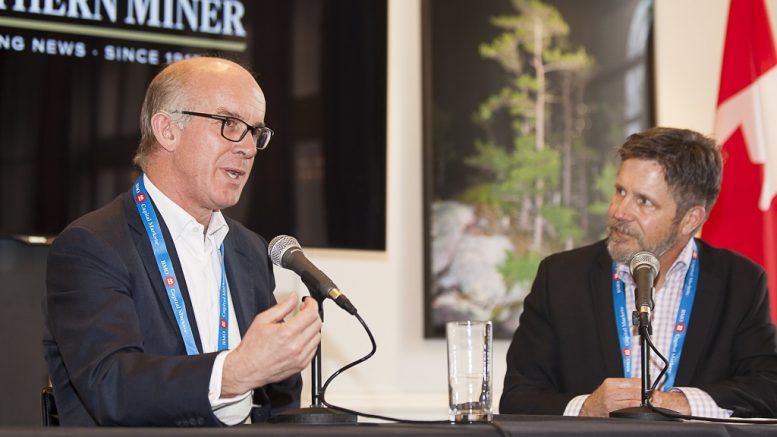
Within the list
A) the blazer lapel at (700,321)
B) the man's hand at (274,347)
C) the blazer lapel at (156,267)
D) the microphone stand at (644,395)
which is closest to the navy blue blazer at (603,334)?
the blazer lapel at (700,321)

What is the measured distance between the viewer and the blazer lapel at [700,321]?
321 cm

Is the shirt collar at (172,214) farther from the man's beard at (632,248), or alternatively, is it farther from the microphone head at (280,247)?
the man's beard at (632,248)

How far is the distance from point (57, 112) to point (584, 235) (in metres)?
2.47

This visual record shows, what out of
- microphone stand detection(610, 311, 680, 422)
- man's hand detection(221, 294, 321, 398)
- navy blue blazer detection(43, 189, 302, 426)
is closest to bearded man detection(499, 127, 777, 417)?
microphone stand detection(610, 311, 680, 422)

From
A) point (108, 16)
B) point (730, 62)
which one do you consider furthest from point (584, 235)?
point (108, 16)

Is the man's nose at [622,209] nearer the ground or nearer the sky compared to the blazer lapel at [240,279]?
nearer the sky

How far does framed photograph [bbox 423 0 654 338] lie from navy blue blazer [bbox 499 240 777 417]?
119cm

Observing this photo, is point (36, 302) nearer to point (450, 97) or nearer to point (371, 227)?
point (371, 227)

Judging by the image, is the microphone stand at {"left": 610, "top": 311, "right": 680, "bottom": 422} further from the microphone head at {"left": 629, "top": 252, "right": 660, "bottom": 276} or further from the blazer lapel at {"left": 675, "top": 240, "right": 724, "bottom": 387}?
the blazer lapel at {"left": 675, "top": 240, "right": 724, "bottom": 387}

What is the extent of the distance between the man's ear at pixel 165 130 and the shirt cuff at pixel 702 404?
1573mm

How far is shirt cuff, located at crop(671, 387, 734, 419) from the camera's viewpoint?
2.82 metres

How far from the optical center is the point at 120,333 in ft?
7.34

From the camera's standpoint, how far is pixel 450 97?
4.68 metres

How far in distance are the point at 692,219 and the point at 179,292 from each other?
1.79 m
